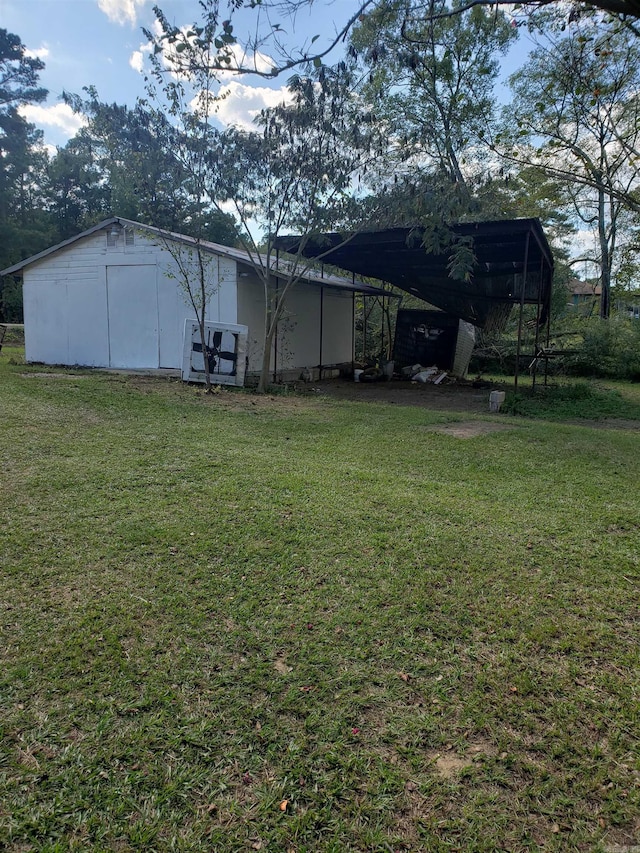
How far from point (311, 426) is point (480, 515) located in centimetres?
345

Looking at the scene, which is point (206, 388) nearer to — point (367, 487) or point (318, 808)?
point (367, 487)

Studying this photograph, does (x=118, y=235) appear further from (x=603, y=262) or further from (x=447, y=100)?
(x=603, y=262)

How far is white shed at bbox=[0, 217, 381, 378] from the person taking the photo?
1129cm

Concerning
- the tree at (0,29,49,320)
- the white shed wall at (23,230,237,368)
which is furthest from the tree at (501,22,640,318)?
the tree at (0,29,49,320)

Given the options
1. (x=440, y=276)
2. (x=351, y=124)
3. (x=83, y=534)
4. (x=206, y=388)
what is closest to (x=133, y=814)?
(x=83, y=534)

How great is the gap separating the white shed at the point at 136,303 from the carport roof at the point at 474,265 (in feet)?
4.28

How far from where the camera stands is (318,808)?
163 centimetres

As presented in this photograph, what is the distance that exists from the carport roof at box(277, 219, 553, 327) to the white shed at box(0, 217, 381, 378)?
1304 mm

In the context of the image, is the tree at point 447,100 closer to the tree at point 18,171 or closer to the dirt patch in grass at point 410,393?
the dirt patch in grass at point 410,393

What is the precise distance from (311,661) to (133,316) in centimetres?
1140

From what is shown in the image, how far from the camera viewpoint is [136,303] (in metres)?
12.2

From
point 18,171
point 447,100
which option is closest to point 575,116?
point 447,100

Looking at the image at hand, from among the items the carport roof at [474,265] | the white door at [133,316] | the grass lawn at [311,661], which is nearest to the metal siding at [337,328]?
the carport roof at [474,265]

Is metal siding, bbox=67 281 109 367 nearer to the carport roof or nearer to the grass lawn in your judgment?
the carport roof
